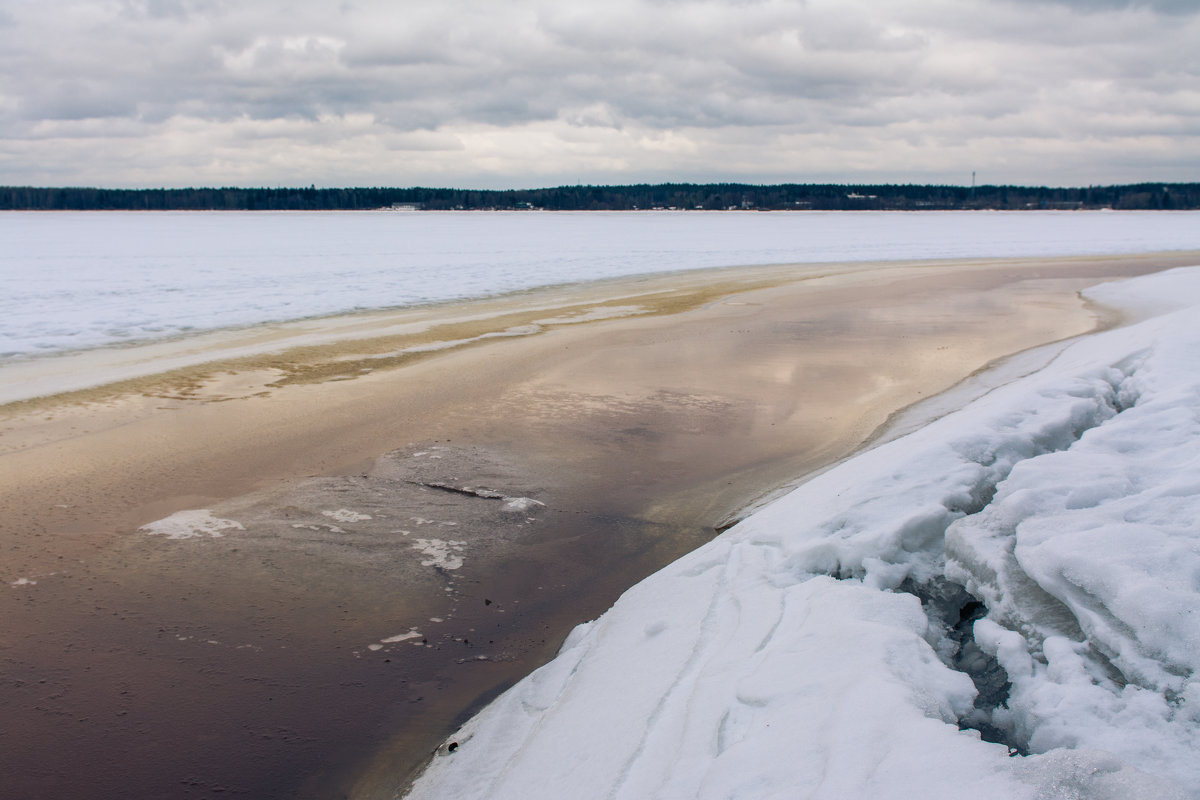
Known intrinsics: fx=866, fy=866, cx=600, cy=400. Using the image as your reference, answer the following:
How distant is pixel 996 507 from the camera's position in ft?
13.9

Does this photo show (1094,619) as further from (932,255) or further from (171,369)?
(932,255)

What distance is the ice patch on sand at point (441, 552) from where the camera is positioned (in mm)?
5535

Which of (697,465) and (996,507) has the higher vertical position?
(996,507)

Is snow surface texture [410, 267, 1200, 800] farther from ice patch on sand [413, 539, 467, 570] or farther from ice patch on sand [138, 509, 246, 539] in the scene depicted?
ice patch on sand [138, 509, 246, 539]

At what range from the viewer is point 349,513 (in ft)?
20.8

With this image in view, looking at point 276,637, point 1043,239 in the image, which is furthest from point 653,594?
point 1043,239

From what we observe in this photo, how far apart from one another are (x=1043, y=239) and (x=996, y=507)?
44898 millimetres

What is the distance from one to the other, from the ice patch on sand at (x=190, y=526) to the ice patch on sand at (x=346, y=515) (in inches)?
23.3

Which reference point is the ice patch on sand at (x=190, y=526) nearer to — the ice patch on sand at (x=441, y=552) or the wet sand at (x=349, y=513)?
the wet sand at (x=349, y=513)

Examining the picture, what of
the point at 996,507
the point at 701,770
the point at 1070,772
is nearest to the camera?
the point at 1070,772

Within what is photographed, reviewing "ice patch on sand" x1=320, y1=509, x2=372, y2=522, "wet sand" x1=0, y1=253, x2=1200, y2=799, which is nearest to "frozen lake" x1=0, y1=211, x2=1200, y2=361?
"wet sand" x1=0, y1=253, x2=1200, y2=799

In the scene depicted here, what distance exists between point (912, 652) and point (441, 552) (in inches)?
129

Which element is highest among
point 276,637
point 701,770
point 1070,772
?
point 1070,772

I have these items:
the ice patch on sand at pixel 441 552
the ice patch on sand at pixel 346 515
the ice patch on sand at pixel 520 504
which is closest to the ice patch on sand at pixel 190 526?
the ice patch on sand at pixel 346 515
